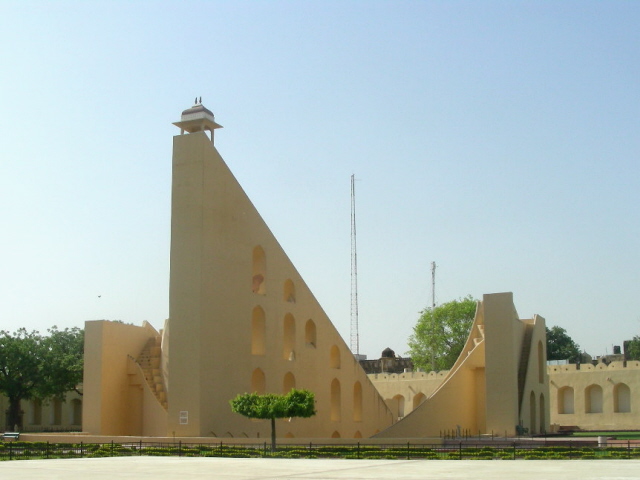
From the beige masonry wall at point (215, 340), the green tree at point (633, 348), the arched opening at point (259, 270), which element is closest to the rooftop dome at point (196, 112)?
the beige masonry wall at point (215, 340)

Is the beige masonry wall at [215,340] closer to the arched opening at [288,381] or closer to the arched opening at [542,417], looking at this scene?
the arched opening at [288,381]

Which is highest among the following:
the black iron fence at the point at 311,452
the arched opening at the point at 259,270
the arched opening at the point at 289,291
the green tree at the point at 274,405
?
the arched opening at the point at 259,270

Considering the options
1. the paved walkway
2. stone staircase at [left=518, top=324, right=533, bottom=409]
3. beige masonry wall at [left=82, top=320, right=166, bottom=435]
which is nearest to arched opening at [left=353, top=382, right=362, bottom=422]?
stone staircase at [left=518, top=324, right=533, bottom=409]

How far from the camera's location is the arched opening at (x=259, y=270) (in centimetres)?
3022

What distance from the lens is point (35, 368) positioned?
4209 cm

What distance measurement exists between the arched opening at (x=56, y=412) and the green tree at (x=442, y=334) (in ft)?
80.4

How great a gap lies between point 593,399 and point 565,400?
1.65m

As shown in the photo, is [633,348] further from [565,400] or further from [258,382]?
[258,382]

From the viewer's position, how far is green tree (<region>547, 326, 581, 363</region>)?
69250 millimetres

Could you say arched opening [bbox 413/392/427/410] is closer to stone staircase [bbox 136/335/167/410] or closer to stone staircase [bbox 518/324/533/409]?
stone staircase [bbox 518/324/533/409]

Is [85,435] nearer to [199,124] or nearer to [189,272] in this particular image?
[189,272]

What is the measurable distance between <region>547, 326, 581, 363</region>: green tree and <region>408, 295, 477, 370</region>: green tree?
51.7ft

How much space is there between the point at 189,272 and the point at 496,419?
13.3m

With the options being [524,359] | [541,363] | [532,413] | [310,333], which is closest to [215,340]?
[310,333]
